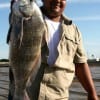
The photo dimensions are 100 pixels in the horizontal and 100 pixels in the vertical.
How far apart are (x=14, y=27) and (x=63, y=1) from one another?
115cm

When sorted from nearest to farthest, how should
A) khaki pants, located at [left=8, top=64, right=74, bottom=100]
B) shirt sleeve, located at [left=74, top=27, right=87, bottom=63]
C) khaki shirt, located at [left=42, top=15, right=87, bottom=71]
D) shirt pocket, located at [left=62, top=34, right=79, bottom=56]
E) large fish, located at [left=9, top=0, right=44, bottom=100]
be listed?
1. large fish, located at [left=9, top=0, right=44, bottom=100]
2. khaki pants, located at [left=8, top=64, right=74, bottom=100]
3. khaki shirt, located at [left=42, top=15, right=87, bottom=71]
4. shirt pocket, located at [left=62, top=34, right=79, bottom=56]
5. shirt sleeve, located at [left=74, top=27, right=87, bottom=63]

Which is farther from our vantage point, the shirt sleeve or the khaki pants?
the shirt sleeve

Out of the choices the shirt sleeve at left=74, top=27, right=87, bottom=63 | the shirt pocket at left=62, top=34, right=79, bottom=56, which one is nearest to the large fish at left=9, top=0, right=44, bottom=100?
the shirt pocket at left=62, top=34, right=79, bottom=56

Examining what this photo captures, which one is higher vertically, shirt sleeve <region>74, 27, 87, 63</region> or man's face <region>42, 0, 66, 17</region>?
man's face <region>42, 0, 66, 17</region>

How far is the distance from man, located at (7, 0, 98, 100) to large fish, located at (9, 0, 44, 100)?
0.45 m

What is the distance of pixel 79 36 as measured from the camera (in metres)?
5.81

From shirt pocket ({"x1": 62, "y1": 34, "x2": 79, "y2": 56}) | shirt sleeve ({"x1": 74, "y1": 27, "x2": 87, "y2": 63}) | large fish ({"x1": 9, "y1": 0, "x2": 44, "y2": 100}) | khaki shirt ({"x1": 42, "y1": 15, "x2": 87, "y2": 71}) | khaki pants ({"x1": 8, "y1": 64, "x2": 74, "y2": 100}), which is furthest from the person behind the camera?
shirt sleeve ({"x1": 74, "y1": 27, "x2": 87, "y2": 63})

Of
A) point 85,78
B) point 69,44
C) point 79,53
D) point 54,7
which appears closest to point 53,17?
point 54,7

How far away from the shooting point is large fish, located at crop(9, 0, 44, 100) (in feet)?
14.3

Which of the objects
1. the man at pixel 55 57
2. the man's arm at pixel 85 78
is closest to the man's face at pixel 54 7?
the man at pixel 55 57

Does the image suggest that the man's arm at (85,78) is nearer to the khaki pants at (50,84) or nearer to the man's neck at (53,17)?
the khaki pants at (50,84)

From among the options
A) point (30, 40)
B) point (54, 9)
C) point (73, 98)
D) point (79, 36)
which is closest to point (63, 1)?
point (54, 9)

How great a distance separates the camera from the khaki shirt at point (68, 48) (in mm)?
5320

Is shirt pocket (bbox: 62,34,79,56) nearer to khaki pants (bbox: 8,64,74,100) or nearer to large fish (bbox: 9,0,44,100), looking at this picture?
khaki pants (bbox: 8,64,74,100)
